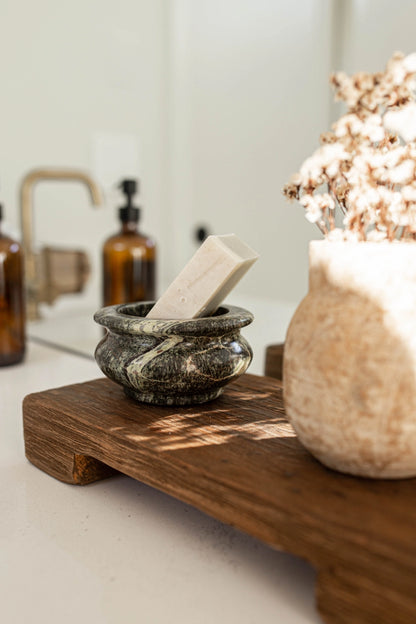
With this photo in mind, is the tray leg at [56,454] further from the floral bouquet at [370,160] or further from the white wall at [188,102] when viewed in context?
the white wall at [188,102]

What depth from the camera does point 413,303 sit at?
0.48 meters

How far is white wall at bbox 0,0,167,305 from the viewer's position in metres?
1.67

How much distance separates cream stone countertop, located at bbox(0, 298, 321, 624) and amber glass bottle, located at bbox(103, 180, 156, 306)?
0.63 m

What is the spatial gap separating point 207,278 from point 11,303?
615 mm

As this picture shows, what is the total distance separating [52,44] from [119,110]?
0.27 m

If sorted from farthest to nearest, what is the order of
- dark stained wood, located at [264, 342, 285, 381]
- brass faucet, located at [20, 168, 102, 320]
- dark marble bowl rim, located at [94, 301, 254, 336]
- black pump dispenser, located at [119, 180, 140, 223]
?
brass faucet, located at [20, 168, 102, 320] → black pump dispenser, located at [119, 180, 140, 223] → dark stained wood, located at [264, 342, 285, 381] → dark marble bowl rim, located at [94, 301, 254, 336]

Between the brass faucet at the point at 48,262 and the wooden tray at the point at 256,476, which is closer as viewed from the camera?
the wooden tray at the point at 256,476

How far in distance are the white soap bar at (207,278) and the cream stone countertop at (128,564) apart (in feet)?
0.68

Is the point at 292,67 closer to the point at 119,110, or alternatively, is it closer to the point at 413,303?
the point at 119,110

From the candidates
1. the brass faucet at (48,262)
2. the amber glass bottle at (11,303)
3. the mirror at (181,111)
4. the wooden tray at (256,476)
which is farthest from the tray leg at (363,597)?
the brass faucet at (48,262)

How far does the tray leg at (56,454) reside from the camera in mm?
667

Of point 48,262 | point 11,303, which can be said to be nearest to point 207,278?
point 11,303

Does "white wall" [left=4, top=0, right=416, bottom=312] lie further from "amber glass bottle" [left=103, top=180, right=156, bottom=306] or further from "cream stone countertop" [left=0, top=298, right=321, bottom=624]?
"cream stone countertop" [left=0, top=298, right=321, bottom=624]

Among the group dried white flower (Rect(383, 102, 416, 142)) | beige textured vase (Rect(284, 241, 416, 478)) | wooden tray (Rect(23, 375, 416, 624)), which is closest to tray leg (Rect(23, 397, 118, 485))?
wooden tray (Rect(23, 375, 416, 624))
